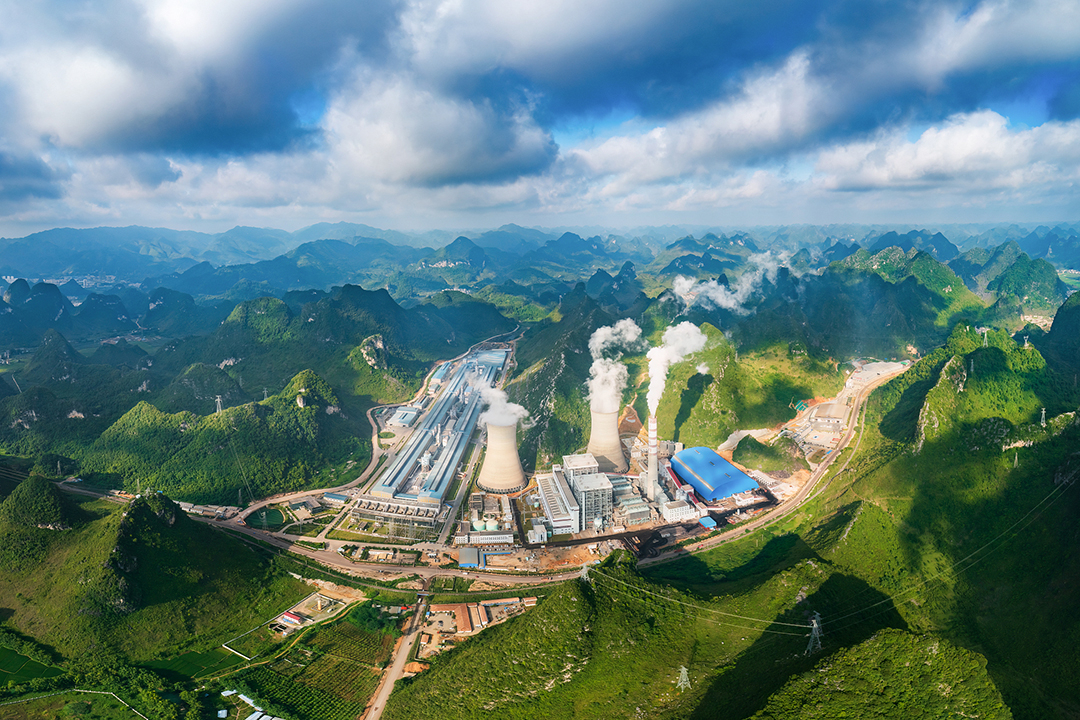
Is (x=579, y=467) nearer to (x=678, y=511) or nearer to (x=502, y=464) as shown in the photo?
(x=502, y=464)

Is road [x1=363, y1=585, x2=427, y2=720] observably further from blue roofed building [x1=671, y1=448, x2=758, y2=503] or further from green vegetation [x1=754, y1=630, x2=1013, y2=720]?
blue roofed building [x1=671, y1=448, x2=758, y2=503]

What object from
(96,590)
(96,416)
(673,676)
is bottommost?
(673,676)

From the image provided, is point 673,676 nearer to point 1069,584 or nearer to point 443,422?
point 1069,584

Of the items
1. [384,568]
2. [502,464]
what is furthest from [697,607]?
[502,464]

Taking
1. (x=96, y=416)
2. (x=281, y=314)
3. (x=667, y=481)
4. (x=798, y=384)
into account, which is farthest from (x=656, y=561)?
(x=281, y=314)

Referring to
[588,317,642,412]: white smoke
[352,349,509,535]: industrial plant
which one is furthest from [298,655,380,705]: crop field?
[588,317,642,412]: white smoke

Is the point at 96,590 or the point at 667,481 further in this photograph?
the point at 667,481

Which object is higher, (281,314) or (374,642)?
(281,314)
